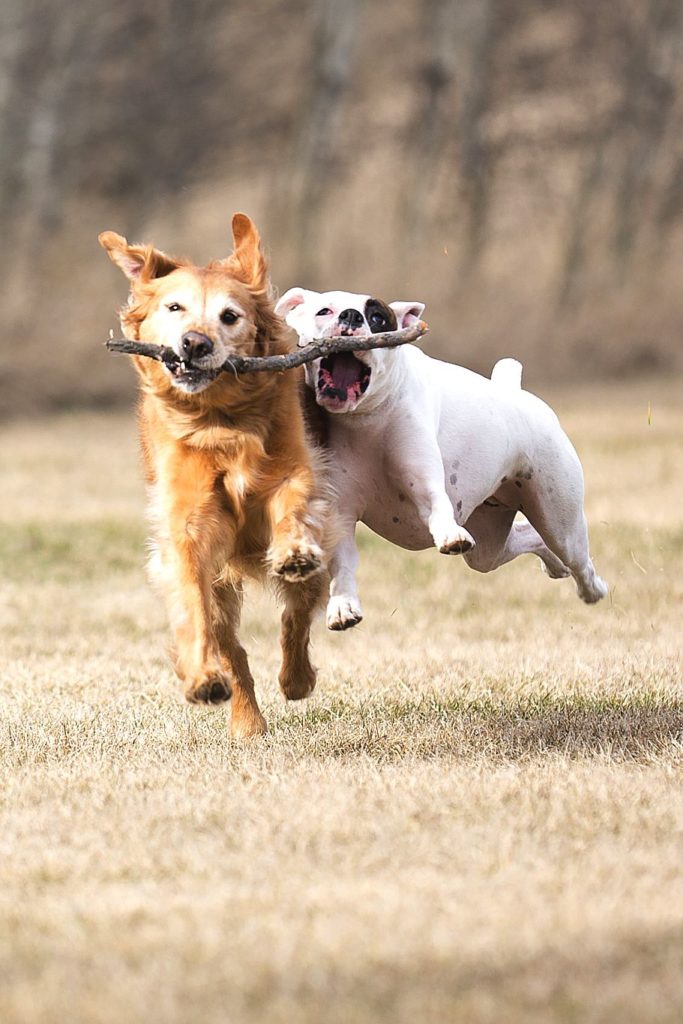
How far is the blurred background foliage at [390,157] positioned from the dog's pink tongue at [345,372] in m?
14.8

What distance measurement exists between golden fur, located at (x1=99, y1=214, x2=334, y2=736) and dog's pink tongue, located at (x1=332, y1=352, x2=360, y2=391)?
0.13m

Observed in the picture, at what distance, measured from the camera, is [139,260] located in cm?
510

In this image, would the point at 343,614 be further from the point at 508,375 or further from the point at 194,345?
the point at 508,375

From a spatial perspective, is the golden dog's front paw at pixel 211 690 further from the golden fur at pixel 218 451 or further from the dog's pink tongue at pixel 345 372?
the dog's pink tongue at pixel 345 372

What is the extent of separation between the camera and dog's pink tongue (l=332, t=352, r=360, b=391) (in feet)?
16.5

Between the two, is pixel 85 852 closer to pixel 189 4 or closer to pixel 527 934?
pixel 527 934

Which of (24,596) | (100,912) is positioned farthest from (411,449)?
(24,596)

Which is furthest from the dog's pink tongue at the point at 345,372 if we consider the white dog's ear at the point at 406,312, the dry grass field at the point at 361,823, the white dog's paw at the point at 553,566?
the white dog's paw at the point at 553,566

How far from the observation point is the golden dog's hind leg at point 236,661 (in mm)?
5359

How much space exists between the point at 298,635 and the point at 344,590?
0.43 m

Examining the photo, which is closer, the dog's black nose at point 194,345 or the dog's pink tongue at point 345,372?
the dog's black nose at point 194,345

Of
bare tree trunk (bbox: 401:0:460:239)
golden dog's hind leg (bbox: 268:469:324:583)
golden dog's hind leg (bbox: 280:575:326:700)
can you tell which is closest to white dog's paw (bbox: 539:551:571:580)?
golden dog's hind leg (bbox: 280:575:326:700)

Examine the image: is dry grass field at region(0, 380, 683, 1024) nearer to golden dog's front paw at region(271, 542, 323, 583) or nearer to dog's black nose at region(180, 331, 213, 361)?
golden dog's front paw at region(271, 542, 323, 583)

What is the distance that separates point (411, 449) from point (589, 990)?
2.37m
